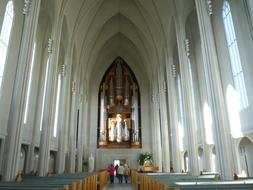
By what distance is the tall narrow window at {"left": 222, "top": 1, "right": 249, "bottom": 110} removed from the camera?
11.6m

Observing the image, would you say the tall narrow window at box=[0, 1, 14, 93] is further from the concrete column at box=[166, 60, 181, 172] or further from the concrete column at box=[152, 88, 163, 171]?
the concrete column at box=[152, 88, 163, 171]

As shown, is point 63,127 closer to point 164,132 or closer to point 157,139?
point 164,132

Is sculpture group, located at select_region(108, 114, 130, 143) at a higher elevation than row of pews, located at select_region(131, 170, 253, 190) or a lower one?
higher

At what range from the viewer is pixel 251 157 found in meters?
11.6

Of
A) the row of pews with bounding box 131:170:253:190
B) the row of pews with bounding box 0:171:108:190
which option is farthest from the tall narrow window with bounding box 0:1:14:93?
the row of pews with bounding box 131:170:253:190

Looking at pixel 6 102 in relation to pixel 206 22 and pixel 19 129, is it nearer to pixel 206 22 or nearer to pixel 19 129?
pixel 19 129

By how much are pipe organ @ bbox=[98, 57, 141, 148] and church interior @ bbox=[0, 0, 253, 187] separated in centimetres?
13

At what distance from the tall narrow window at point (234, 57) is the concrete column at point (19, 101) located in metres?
10.4

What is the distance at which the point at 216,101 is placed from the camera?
9.38 metres

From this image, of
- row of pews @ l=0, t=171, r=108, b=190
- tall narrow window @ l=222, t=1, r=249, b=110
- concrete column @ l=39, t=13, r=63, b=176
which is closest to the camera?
row of pews @ l=0, t=171, r=108, b=190

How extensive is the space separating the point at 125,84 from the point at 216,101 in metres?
19.6

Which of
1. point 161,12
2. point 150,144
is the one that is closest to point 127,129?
point 150,144

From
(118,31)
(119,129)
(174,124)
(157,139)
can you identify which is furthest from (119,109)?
(174,124)

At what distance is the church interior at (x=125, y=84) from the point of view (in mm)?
9836
